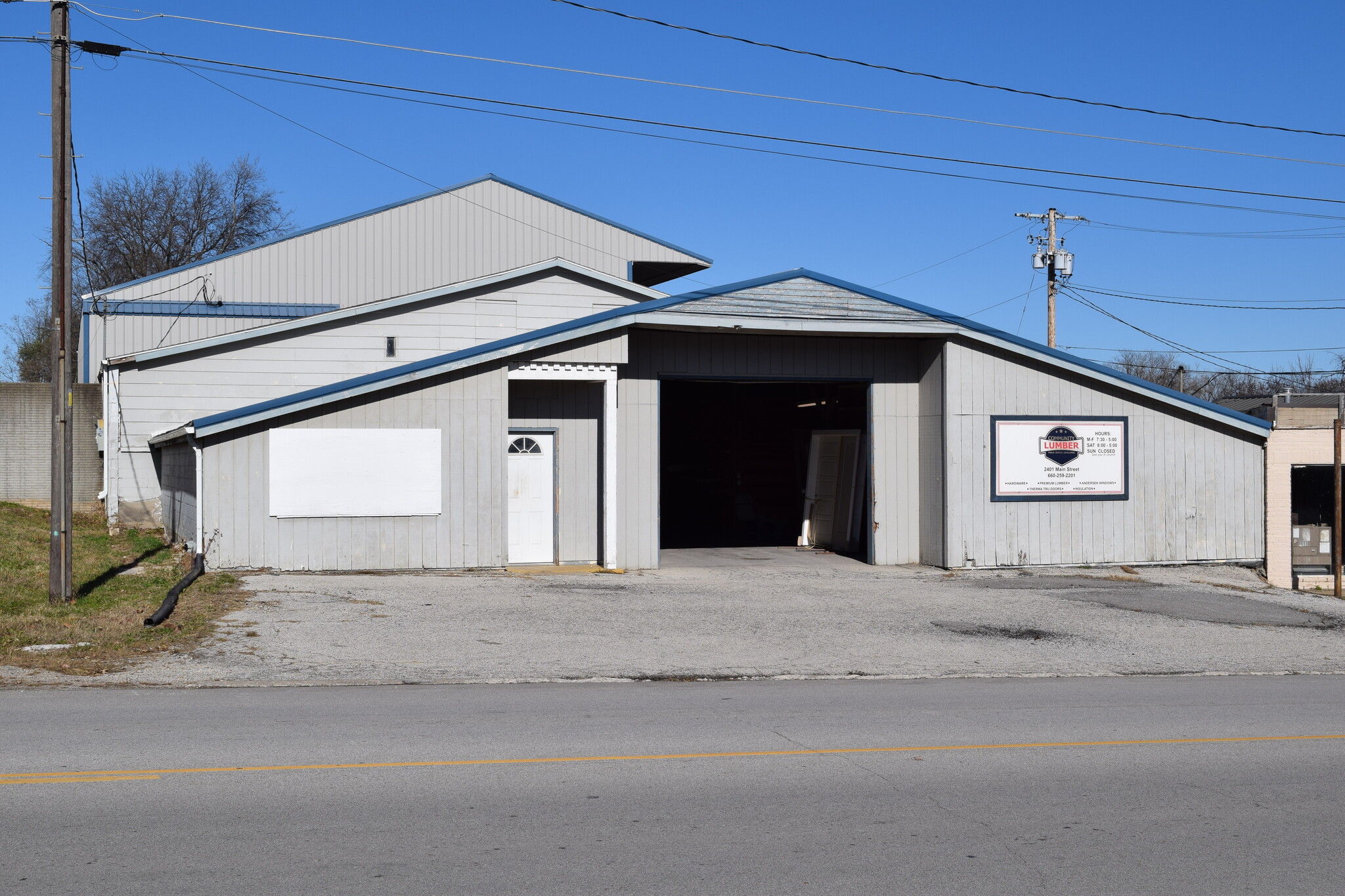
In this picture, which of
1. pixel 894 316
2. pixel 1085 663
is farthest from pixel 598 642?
pixel 894 316

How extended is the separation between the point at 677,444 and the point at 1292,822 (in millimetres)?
25414

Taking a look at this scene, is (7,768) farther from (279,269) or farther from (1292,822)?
(279,269)

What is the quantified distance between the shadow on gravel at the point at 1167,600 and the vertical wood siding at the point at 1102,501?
0.99 meters

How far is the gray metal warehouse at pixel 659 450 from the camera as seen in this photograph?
1741cm

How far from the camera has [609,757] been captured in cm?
740

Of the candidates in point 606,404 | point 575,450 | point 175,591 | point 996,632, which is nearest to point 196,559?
point 175,591

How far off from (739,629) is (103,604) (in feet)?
25.1

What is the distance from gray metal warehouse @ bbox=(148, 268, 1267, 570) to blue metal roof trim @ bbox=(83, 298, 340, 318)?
14.9 ft

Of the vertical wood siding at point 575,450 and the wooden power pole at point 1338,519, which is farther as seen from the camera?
the wooden power pole at point 1338,519

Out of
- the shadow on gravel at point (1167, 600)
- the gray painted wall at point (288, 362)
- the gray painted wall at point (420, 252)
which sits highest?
the gray painted wall at point (420, 252)

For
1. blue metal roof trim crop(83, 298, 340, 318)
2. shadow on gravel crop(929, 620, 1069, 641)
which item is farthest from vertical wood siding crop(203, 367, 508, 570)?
blue metal roof trim crop(83, 298, 340, 318)

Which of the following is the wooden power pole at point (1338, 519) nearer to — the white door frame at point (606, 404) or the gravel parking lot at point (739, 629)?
the gravel parking lot at point (739, 629)

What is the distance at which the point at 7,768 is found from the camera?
675 centimetres

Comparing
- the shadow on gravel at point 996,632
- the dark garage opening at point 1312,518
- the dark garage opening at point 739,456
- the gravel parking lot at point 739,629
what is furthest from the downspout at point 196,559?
the dark garage opening at point 1312,518
